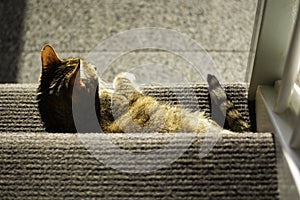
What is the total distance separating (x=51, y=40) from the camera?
1.84 metres

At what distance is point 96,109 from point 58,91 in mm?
117

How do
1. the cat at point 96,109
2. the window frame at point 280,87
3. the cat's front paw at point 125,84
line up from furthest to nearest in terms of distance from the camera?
the cat's front paw at point 125,84 < the cat at point 96,109 < the window frame at point 280,87

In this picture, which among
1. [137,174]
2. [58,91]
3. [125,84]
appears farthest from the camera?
[125,84]

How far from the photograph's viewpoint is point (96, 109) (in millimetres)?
1203

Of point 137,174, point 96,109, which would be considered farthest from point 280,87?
point 96,109

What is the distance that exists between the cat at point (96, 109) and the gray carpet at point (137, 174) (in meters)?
0.23

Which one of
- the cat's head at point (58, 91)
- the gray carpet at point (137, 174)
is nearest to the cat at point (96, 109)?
the cat's head at point (58, 91)

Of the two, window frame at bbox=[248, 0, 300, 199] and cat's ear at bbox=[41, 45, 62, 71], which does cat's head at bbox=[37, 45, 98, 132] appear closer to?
cat's ear at bbox=[41, 45, 62, 71]

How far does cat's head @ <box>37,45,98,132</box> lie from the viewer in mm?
1147

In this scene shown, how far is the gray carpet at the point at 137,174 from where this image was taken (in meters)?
0.83

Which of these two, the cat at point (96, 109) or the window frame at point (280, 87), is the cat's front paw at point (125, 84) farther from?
the window frame at point (280, 87)

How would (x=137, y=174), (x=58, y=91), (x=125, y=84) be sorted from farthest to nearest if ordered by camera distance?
(x=125, y=84)
(x=58, y=91)
(x=137, y=174)

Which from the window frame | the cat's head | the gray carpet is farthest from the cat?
the gray carpet

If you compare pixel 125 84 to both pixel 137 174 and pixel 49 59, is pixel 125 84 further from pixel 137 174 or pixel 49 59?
pixel 137 174
